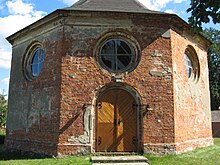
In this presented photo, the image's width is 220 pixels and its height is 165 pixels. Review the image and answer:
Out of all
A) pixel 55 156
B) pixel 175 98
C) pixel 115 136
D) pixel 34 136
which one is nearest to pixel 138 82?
pixel 175 98

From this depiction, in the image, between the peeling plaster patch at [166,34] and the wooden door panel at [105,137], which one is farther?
the peeling plaster patch at [166,34]

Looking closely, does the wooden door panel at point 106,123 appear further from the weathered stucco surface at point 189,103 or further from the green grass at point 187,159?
the weathered stucco surface at point 189,103

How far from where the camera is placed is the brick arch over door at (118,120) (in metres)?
9.91

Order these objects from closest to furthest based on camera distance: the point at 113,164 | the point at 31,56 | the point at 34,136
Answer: the point at 113,164 → the point at 34,136 → the point at 31,56

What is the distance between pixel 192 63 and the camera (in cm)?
1326

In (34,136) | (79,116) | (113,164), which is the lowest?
(113,164)

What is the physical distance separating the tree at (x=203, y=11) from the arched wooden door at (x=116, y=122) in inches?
225

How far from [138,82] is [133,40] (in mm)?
1798

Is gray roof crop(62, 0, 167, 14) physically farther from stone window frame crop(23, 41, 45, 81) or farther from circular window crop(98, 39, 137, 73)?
stone window frame crop(23, 41, 45, 81)

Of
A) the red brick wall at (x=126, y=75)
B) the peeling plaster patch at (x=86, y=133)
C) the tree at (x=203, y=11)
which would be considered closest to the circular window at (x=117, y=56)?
the red brick wall at (x=126, y=75)

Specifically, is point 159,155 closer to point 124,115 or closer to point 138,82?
point 124,115

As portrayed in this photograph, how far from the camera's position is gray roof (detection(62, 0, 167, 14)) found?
10.6m

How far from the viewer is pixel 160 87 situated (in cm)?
1021

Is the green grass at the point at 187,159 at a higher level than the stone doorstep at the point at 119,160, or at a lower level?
lower
